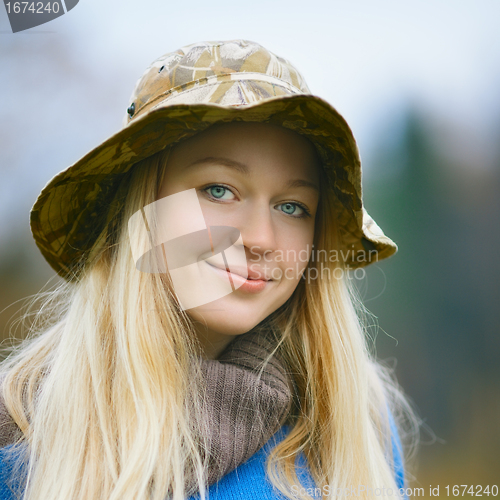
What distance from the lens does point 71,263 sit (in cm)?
123

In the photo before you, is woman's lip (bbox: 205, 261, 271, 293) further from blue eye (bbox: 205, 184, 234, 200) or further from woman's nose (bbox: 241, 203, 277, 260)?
blue eye (bbox: 205, 184, 234, 200)

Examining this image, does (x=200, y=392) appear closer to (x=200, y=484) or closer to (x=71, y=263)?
(x=200, y=484)

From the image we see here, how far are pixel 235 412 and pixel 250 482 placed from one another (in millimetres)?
186

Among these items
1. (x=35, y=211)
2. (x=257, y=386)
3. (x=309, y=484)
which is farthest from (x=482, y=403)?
(x=35, y=211)

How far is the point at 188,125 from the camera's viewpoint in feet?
3.25

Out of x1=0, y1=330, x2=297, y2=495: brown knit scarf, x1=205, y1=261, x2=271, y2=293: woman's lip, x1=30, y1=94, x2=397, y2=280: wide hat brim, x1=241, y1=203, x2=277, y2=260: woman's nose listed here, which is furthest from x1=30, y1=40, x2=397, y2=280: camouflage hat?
x1=0, y1=330, x2=297, y2=495: brown knit scarf

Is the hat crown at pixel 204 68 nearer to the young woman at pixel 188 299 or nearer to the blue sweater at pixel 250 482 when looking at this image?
the young woman at pixel 188 299

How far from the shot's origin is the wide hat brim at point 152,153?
37.5 inches

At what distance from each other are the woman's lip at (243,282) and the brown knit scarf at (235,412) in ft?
0.71

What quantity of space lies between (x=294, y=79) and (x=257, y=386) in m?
0.84
